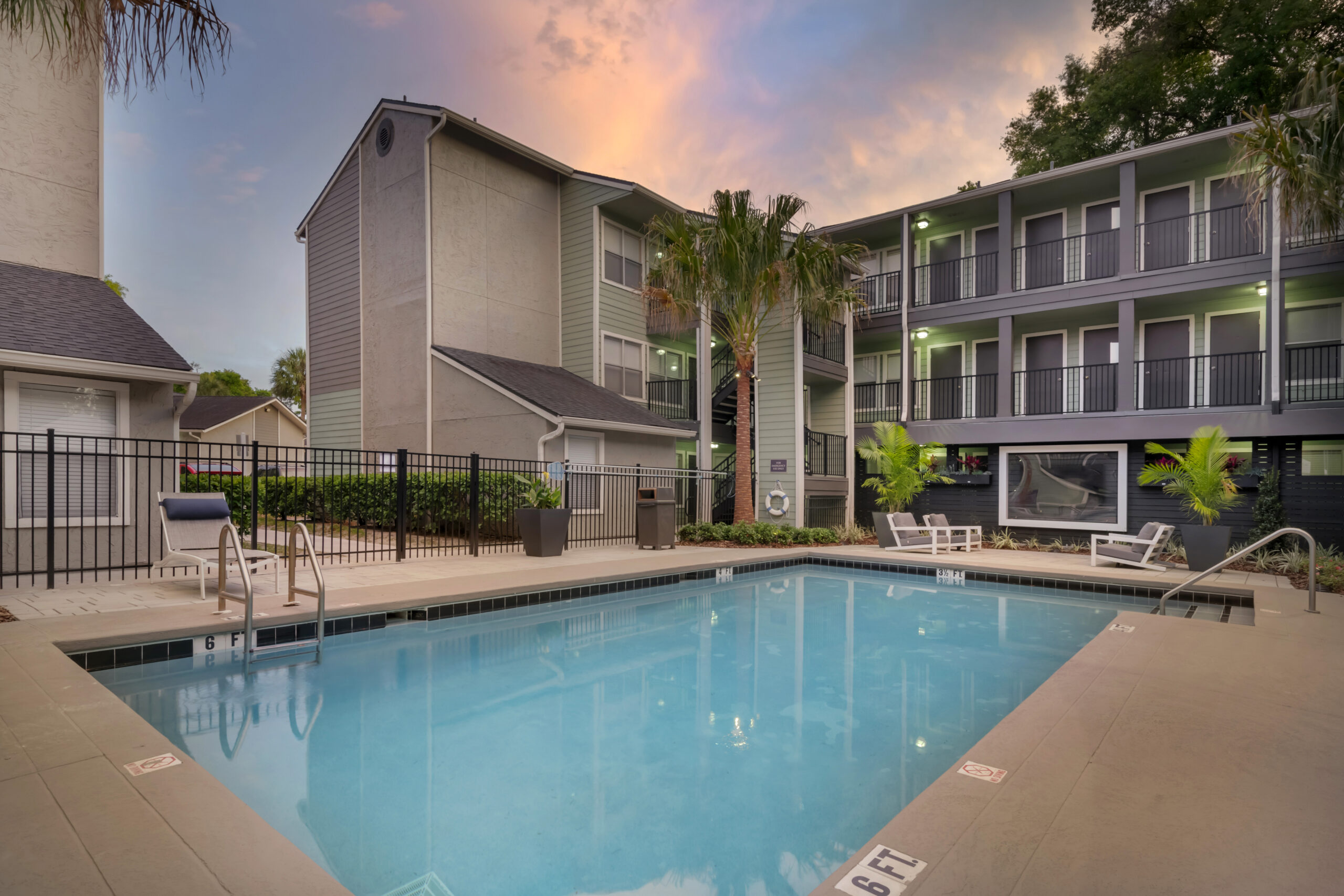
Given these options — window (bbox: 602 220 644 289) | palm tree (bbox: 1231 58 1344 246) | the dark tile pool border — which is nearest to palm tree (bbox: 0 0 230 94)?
the dark tile pool border

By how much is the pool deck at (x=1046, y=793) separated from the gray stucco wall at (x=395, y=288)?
10.0m

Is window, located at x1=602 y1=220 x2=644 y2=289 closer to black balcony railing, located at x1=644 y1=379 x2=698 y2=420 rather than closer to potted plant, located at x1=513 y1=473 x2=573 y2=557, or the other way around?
black balcony railing, located at x1=644 y1=379 x2=698 y2=420

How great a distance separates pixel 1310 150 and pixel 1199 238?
7.10 m

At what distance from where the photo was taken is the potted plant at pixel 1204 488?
31.8 ft

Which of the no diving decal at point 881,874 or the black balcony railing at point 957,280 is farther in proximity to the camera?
the black balcony railing at point 957,280

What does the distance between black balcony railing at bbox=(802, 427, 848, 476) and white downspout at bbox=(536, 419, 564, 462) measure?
5.92 m

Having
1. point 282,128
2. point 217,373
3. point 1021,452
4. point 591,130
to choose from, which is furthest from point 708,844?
point 217,373

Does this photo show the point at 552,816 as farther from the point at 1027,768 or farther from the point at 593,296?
the point at 593,296

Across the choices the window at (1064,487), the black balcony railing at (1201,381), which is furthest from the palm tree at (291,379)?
the black balcony railing at (1201,381)

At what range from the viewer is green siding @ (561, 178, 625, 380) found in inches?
645

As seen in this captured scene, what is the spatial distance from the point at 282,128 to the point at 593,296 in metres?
16.2

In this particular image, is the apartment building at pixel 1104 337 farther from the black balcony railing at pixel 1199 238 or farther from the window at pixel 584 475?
the window at pixel 584 475

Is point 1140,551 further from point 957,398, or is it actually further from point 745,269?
point 745,269

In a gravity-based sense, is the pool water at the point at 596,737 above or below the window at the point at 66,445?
below
